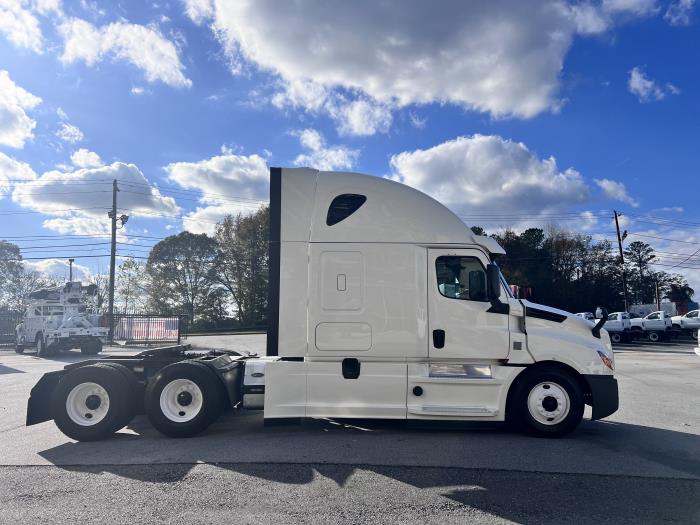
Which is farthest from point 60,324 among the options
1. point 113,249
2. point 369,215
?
point 369,215

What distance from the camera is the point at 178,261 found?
45.2m

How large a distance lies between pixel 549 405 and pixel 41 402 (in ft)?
22.6

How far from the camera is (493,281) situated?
6281 mm

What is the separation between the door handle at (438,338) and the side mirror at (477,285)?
635 mm

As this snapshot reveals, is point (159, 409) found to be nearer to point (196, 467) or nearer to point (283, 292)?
point (196, 467)

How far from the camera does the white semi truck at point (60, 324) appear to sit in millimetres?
21188

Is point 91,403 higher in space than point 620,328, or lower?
lower

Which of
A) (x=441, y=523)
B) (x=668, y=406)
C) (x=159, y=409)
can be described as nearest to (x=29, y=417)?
(x=159, y=409)

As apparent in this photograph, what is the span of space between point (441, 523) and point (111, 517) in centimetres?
274

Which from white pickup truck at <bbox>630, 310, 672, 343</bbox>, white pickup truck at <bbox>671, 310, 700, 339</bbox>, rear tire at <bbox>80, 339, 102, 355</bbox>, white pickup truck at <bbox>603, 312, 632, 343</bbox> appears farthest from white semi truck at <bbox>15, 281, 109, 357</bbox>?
white pickup truck at <bbox>671, 310, 700, 339</bbox>

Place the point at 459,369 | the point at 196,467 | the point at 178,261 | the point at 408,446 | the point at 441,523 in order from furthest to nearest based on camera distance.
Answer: the point at 178,261
the point at 459,369
the point at 408,446
the point at 196,467
the point at 441,523

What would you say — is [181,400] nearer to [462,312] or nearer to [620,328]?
[462,312]

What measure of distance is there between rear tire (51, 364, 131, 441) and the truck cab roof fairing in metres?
3.13

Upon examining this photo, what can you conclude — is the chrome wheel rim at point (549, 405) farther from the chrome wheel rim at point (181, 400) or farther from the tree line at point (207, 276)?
the tree line at point (207, 276)
